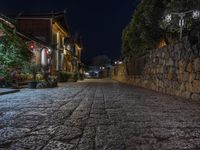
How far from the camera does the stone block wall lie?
10.5 metres

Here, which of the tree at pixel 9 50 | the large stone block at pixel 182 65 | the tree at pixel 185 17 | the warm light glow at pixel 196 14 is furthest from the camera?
the tree at pixel 9 50

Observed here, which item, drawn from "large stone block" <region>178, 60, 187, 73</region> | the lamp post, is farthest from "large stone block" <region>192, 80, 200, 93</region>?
the lamp post

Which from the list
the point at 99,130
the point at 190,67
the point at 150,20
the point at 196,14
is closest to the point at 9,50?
the point at 150,20

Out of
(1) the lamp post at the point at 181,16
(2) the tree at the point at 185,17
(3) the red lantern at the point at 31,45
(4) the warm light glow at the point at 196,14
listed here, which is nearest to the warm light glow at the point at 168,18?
(1) the lamp post at the point at 181,16

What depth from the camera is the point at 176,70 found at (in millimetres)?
12602

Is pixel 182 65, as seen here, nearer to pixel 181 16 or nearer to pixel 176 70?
pixel 176 70

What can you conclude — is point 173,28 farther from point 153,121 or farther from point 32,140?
point 32,140

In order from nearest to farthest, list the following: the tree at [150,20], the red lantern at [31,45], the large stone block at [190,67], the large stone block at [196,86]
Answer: the large stone block at [196,86] → the large stone block at [190,67] → the tree at [150,20] → the red lantern at [31,45]

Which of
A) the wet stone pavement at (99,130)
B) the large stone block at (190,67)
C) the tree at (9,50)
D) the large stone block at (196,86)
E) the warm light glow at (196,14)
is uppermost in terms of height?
the warm light glow at (196,14)

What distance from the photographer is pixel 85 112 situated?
293 inches

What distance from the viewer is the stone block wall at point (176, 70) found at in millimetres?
10469

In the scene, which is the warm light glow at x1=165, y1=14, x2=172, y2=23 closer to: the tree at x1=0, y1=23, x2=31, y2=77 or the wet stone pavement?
the tree at x1=0, y1=23, x2=31, y2=77

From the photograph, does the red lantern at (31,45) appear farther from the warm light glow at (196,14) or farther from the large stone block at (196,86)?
the large stone block at (196,86)

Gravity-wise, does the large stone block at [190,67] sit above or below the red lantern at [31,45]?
below
